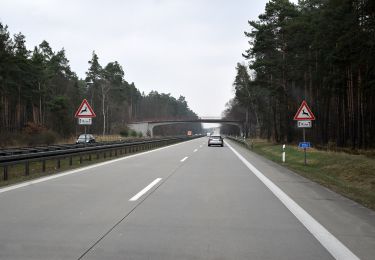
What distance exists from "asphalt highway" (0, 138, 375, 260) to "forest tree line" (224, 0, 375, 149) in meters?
19.1

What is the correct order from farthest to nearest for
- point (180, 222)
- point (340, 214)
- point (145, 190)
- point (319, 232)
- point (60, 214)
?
point (145, 190) → point (340, 214) → point (60, 214) → point (180, 222) → point (319, 232)

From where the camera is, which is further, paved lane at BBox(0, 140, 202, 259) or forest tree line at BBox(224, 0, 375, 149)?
forest tree line at BBox(224, 0, 375, 149)

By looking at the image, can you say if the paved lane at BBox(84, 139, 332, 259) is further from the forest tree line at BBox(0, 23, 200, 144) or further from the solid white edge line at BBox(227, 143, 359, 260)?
the forest tree line at BBox(0, 23, 200, 144)

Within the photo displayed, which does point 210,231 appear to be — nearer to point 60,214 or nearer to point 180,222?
point 180,222

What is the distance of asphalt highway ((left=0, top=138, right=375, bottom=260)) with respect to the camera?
16.2 ft

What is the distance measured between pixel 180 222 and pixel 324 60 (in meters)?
32.0

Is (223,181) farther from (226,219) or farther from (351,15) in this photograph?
(351,15)

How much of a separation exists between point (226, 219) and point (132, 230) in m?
1.70

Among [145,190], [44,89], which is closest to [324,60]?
[145,190]

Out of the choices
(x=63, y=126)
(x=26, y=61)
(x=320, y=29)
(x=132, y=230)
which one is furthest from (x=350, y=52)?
(x=63, y=126)

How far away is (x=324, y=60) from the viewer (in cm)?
3516

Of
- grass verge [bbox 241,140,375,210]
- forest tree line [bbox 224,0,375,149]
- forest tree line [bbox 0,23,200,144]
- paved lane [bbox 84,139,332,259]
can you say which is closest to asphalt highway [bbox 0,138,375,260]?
paved lane [bbox 84,139,332,259]

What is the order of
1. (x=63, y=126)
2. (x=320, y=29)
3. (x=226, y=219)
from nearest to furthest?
(x=226, y=219) → (x=320, y=29) → (x=63, y=126)

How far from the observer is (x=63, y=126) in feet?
249
